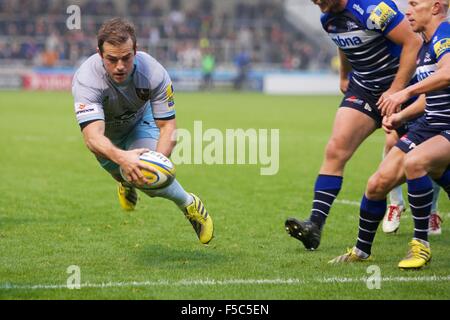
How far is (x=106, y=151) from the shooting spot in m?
6.11

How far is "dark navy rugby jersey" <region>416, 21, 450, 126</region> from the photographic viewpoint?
605 cm

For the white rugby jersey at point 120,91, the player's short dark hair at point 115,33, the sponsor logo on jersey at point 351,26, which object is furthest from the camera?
the sponsor logo on jersey at point 351,26

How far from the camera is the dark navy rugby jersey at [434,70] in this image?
6.05 metres

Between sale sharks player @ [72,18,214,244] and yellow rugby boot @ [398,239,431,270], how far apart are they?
5.22 feet

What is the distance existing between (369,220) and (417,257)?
531 mm

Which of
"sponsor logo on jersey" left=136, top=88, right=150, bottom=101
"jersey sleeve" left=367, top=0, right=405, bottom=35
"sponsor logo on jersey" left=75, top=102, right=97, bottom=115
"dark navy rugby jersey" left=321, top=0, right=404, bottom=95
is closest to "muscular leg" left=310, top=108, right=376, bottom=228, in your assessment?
"dark navy rugby jersey" left=321, top=0, right=404, bottom=95

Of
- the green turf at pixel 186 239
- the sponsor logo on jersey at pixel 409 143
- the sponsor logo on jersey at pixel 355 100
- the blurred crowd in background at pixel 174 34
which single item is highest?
the sponsor logo on jersey at pixel 355 100

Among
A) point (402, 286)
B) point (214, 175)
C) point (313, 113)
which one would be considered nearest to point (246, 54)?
point (313, 113)

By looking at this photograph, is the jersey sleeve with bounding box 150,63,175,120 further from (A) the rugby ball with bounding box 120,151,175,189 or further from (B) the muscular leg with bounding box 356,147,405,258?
(B) the muscular leg with bounding box 356,147,405,258

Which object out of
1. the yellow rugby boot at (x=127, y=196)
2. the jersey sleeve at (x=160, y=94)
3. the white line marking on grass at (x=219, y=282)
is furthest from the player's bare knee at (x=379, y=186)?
the yellow rugby boot at (x=127, y=196)

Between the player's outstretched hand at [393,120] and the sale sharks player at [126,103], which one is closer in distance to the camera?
the sale sharks player at [126,103]

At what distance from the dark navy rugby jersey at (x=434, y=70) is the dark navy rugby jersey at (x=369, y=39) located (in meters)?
0.49

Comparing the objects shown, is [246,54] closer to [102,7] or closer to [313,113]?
[102,7]

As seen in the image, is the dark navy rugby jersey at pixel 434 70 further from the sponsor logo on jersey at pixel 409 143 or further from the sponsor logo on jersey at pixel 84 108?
the sponsor logo on jersey at pixel 84 108
